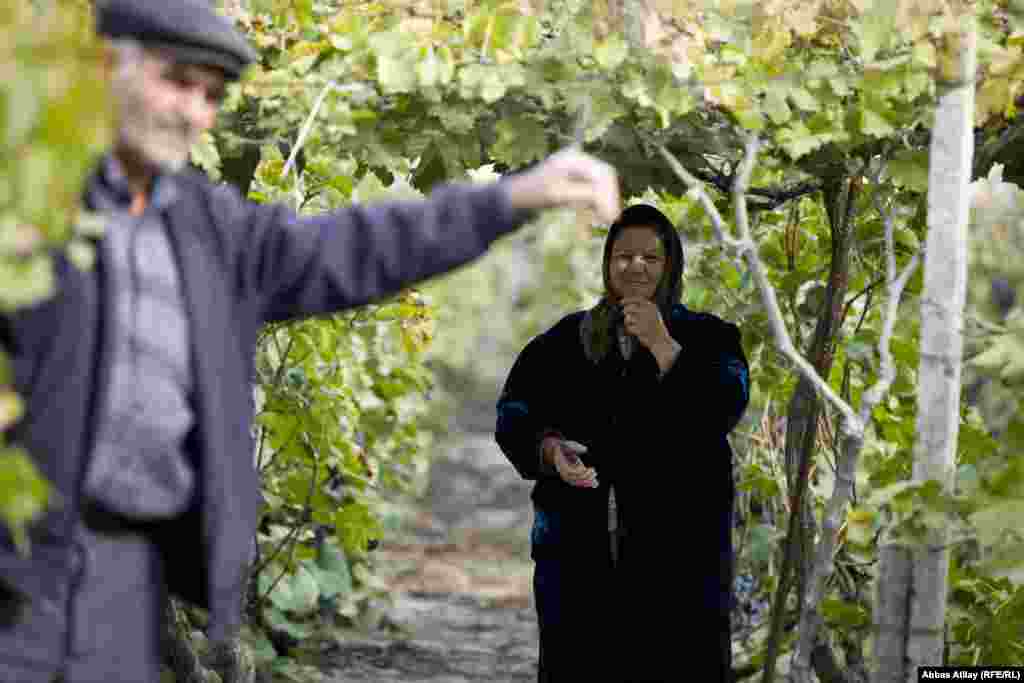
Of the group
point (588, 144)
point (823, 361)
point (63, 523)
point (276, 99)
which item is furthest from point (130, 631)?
point (823, 361)

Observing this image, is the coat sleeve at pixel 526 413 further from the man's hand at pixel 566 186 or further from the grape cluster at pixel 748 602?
the grape cluster at pixel 748 602

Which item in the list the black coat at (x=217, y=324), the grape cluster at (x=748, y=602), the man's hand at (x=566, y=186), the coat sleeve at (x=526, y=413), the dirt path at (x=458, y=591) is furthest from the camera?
the dirt path at (x=458, y=591)

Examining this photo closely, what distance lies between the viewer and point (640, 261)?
4.61 meters

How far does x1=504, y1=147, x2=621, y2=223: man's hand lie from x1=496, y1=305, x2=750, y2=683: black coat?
1.94 metres

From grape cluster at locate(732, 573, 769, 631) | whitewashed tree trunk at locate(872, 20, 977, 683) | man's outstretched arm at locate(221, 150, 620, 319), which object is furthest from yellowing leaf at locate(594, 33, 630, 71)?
grape cluster at locate(732, 573, 769, 631)

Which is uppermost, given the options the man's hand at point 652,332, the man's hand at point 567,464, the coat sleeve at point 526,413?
the man's hand at point 652,332

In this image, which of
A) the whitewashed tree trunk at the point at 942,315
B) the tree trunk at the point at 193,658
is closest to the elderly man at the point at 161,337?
the whitewashed tree trunk at the point at 942,315

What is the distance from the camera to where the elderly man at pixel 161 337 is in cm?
237

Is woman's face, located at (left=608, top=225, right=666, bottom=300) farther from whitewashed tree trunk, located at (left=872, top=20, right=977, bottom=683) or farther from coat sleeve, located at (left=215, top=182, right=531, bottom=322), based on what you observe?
coat sleeve, located at (left=215, top=182, right=531, bottom=322)

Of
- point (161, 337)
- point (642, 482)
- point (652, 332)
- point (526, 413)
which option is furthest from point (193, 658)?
point (161, 337)

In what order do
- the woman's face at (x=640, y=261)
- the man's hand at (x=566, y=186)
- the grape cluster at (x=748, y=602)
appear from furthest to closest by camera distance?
the grape cluster at (x=748, y=602), the woman's face at (x=640, y=261), the man's hand at (x=566, y=186)

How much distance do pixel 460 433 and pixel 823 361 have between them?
14044 millimetres

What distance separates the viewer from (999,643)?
14.1 feet

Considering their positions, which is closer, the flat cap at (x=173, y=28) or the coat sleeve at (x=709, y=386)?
the flat cap at (x=173, y=28)
